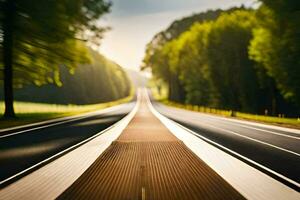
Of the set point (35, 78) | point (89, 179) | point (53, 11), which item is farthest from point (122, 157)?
point (35, 78)

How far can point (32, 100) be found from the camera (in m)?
82.8

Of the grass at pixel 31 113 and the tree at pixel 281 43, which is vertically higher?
the tree at pixel 281 43

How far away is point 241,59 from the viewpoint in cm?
5131

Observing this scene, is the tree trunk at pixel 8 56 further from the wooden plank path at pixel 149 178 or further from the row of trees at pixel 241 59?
the row of trees at pixel 241 59

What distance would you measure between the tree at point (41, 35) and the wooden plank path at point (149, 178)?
51.8 feet

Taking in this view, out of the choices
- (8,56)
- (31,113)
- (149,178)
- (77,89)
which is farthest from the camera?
(77,89)

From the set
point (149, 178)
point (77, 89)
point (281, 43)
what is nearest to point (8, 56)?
point (149, 178)

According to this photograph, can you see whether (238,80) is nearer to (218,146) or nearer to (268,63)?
(268,63)

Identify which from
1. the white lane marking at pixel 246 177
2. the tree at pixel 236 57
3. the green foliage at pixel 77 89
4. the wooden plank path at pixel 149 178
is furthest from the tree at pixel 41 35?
the green foliage at pixel 77 89

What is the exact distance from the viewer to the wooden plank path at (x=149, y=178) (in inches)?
258

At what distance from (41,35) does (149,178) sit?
20.4m

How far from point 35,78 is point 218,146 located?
69.4 feet

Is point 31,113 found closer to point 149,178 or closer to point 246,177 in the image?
point 149,178

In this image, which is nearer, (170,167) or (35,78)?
(170,167)
